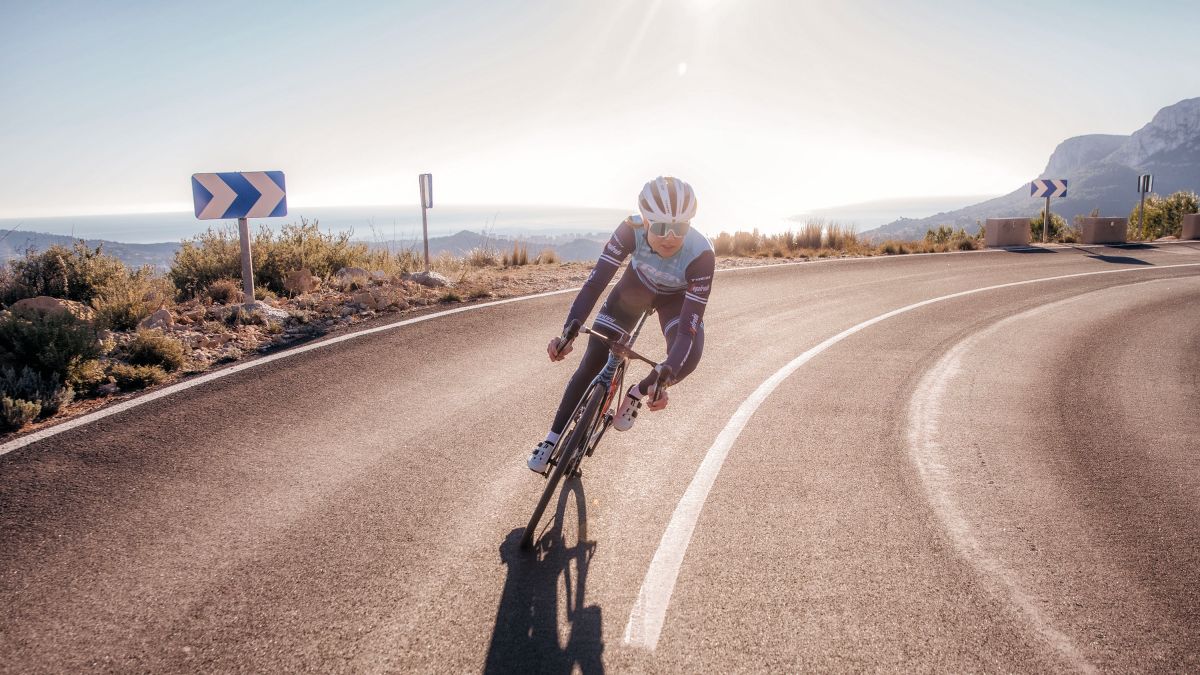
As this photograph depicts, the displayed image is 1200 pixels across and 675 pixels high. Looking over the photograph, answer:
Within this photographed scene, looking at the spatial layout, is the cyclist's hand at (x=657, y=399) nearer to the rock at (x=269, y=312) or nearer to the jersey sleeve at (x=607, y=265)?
the jersey sleeve at (x=607, y=265)

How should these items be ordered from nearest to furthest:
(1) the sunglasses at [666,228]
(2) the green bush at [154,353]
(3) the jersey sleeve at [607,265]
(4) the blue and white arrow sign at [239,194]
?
1. (1) the sunglasses at [666,228]
2. (3) the jersey sleeve at [607,265]
3. (2) the green bush at [154,353]
4. (4) the blue and white arrow sign at [239,194]

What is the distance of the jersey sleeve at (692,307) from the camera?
4121 millimetres

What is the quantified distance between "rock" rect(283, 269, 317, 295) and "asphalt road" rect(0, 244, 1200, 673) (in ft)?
12.8

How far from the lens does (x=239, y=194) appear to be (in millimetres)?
8586

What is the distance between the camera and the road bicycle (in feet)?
12.0

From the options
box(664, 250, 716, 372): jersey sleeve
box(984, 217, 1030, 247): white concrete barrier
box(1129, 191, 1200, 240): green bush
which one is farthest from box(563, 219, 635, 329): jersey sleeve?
box(1129, 191, 1200, 240): green bush

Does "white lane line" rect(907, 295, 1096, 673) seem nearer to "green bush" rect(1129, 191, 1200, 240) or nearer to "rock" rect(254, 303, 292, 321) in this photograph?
"rock" rect(254, 303, 292, 321)

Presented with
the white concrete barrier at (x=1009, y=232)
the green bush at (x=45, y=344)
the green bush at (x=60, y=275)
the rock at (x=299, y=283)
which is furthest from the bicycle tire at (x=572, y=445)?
the white concrete barrier at (x=1009, y=232)

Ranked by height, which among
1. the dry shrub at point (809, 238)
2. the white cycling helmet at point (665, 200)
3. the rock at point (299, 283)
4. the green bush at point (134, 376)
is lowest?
the green bush at point (134, 376)

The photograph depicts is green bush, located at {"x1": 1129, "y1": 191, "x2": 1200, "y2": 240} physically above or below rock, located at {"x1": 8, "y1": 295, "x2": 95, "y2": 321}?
above

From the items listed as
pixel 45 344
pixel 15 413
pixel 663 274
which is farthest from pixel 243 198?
pixel 663 274

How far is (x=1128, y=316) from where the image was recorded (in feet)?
36.2

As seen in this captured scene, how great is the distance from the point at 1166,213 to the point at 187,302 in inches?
1614

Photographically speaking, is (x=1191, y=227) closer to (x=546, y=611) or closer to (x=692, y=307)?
(x=692, y=307)
